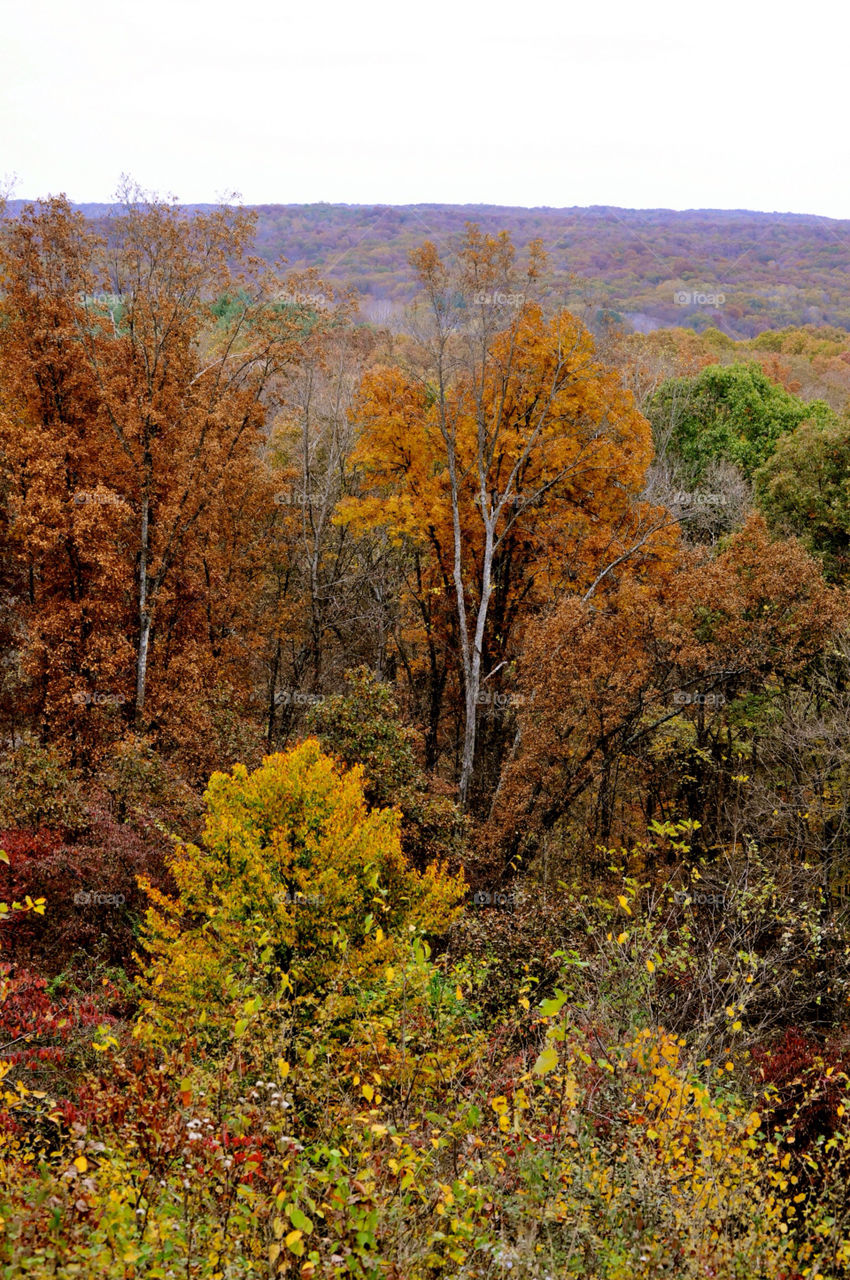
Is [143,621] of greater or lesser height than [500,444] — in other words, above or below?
below

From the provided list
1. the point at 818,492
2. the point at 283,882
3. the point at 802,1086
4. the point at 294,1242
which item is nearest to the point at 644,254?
the point at 818,492

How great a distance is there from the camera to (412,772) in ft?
53.1

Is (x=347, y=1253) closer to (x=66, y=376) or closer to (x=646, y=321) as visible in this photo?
(x=66, y=376)

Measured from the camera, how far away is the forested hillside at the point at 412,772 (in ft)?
15.5

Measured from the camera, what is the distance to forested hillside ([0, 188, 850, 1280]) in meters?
4.73

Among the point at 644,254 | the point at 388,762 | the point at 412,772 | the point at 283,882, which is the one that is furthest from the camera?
the point at 644,254

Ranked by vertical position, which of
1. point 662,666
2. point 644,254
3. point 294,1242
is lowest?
point 662,666

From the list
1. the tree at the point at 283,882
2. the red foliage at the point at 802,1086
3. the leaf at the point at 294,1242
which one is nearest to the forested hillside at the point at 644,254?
the tree at the point at 283,882

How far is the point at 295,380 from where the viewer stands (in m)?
23.9

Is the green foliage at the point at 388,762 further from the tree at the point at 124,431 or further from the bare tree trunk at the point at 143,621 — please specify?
the bare tree trunk at the point at 143,621

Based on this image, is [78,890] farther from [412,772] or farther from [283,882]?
[412,772]

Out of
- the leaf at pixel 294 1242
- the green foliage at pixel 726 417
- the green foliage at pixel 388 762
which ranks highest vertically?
the green foliage at pixel 726 417

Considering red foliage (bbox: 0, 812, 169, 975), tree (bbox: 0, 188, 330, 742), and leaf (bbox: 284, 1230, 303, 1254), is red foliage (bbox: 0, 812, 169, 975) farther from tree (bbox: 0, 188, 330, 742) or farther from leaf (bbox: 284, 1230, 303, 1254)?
leaf (bbox: 284, 1230, 303, 1254)

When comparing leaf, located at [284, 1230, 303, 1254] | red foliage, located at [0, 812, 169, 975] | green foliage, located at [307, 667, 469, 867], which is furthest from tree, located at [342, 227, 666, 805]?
leaf, located at [284, 1230, 303, 1254]
